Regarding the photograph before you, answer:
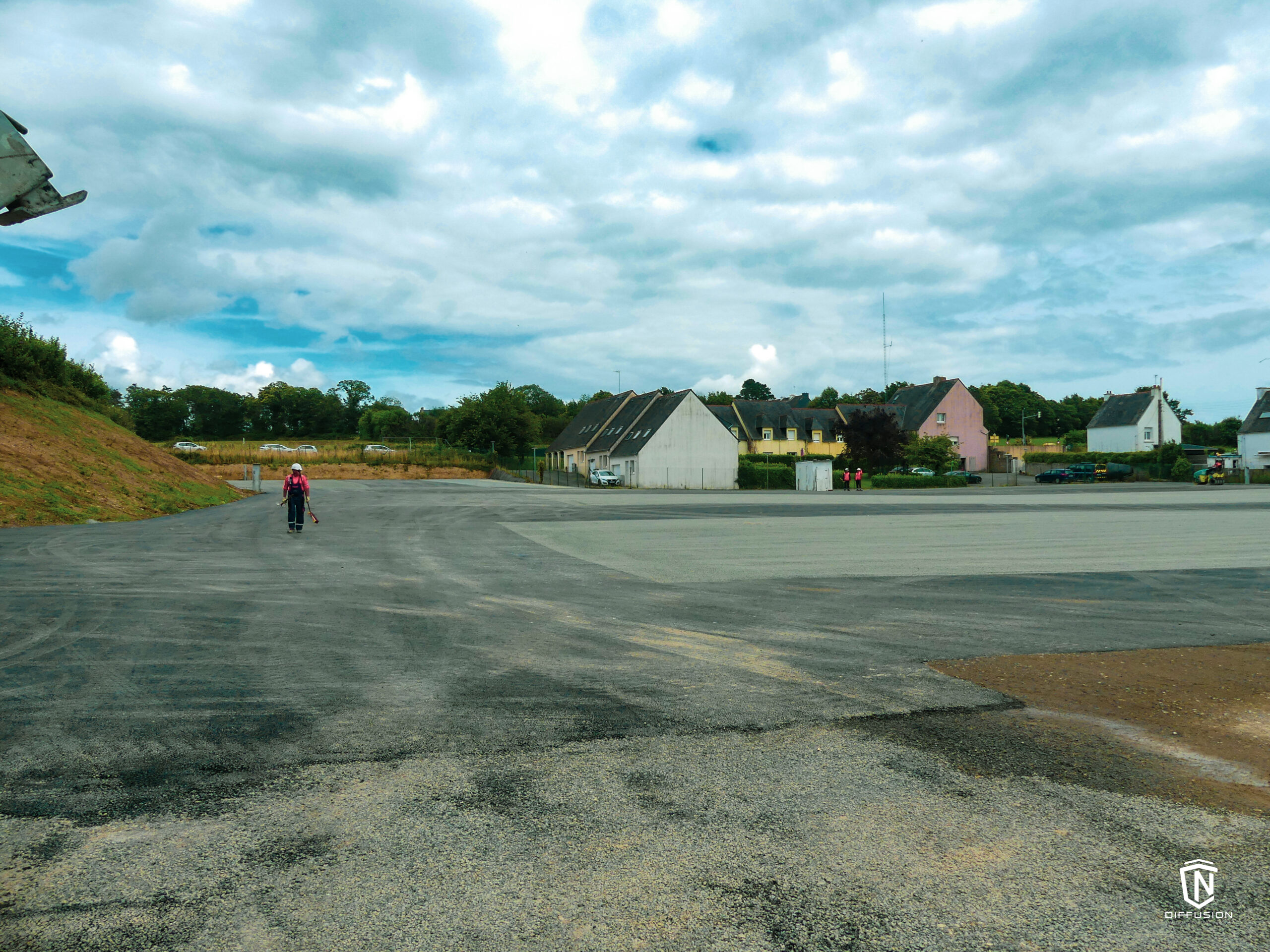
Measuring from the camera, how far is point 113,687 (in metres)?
5.57

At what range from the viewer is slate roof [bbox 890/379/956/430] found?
79.6 meters

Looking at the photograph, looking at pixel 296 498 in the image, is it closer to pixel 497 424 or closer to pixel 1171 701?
pixel 1171 701

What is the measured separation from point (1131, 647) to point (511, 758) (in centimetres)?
577

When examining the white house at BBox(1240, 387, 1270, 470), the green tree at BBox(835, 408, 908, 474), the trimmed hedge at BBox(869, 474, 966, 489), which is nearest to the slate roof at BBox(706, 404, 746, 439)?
the green tree at BBox(835, 408, 908, 474)

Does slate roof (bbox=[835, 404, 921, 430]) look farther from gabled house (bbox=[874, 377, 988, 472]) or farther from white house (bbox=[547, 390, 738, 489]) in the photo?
white house (bbox=[547, 390, 738, 489])

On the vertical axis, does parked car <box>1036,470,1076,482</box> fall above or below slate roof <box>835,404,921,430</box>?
below

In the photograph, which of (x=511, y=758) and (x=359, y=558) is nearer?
(x=511, y=758)

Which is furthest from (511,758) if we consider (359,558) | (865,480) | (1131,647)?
(865,480)

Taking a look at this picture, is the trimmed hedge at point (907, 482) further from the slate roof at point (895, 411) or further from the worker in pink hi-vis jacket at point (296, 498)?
the worker in pink hi-vis jacket at point (296, 498)

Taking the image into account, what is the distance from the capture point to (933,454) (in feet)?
199

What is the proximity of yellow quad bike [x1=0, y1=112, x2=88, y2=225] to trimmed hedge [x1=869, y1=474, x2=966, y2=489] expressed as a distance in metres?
52.8

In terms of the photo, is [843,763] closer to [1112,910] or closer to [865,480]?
[1112,910]

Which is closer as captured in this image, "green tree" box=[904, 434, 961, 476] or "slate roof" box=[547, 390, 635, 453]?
"green tree" box=[904, 434, 961, 476]

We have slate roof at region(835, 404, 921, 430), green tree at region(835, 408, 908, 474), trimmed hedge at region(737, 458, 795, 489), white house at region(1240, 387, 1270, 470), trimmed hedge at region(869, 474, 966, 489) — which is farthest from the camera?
slate roof at region(835, 404, 921, 430)
